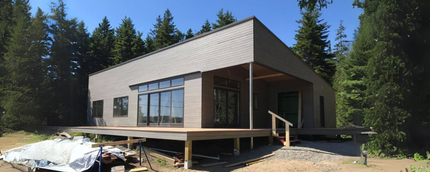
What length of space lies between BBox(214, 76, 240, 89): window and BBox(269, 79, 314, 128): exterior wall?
2.76 metres

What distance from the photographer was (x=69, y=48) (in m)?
25.9

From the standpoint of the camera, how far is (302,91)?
12602mm

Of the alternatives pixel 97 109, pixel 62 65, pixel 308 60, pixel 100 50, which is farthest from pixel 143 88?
pixel 308 60

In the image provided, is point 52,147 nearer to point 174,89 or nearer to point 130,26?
point 174,89

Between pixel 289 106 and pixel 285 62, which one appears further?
pixel 289 106

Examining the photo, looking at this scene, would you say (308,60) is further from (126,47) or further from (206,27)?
(126,47)

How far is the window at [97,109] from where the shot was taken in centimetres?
1625

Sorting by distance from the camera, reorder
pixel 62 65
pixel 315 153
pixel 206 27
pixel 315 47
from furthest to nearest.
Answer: pixel 206 27
pixel 315 47
pixel 62 65
pixel 315 153

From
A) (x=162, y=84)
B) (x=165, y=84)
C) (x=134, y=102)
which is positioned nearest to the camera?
(x=165, y=84)

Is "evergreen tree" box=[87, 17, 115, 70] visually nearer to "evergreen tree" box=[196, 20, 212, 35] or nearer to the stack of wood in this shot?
"evergreen tree" box=[196, 20, 212, 35]

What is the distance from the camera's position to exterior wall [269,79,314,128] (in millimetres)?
12179

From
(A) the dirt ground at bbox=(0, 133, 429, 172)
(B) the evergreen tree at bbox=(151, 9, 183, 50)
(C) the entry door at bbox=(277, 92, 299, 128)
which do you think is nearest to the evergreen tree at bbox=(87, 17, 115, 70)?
(B) the evergreen tree at bbox=(151, 9, 183, 50)

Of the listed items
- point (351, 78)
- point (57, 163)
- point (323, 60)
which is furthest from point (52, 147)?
point (323, 60)

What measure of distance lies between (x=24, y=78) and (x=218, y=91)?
603 inches
